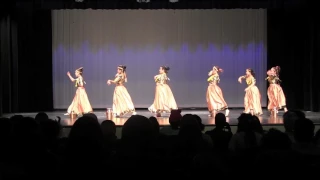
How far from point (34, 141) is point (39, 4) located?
29.2 ft

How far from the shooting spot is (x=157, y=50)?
42.8 feet

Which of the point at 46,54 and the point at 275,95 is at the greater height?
the point at 46,54

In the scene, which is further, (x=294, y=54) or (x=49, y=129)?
(x=294, y=54)

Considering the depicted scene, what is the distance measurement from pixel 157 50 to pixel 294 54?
349 centimetres

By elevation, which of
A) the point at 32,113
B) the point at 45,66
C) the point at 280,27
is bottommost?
the point at 32,113

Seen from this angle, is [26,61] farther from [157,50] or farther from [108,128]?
[108,128]

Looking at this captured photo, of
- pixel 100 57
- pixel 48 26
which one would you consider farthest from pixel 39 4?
pixel 100 57

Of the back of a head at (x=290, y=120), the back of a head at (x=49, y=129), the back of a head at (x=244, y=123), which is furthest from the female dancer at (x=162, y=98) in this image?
the back of a head at (x=49, y=129)

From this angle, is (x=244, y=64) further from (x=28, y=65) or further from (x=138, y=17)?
(x=28, y=65)

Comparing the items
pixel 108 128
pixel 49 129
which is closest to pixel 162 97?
pixel 108 128

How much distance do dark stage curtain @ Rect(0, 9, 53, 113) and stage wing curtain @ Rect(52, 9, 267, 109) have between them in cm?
39

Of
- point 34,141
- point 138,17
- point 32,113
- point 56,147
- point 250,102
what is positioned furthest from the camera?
point 138,17

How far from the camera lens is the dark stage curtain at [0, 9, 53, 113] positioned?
11.9 m

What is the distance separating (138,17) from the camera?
42.4 feet
